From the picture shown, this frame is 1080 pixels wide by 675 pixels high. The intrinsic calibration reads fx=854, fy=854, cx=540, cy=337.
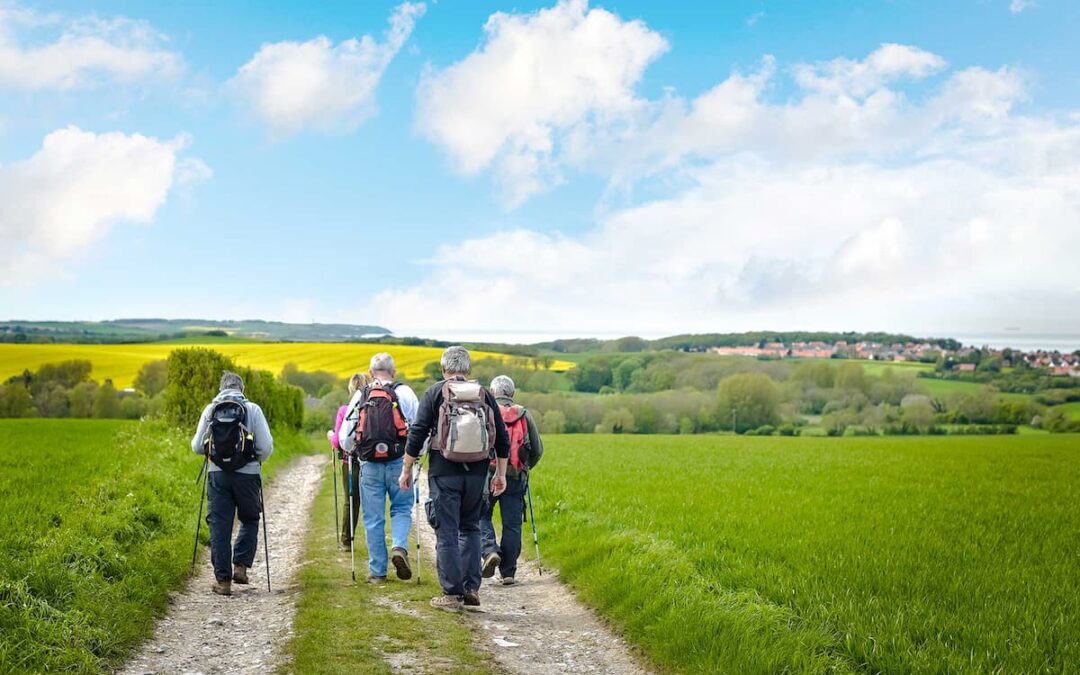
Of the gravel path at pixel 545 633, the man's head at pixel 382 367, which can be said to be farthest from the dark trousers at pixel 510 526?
the man's head at pixel 382 367

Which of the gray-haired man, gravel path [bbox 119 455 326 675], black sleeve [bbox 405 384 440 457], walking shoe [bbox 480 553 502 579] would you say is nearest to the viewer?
gravel path [bbox 119 455 326 675]

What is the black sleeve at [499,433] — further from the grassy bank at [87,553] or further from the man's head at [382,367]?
the grassy bank at [87,553]

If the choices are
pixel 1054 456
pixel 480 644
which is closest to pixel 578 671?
pixel 480 644

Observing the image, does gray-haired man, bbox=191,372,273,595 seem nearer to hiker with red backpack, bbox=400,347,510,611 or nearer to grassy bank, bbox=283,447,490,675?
grassy bank, bbox=283,447,490,675

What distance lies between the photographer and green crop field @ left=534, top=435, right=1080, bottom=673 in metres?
6.94

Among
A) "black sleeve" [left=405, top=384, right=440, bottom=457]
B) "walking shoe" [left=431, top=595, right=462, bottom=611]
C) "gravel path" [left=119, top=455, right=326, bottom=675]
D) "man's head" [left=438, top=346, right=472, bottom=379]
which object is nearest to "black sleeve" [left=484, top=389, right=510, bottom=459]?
"man's head" [left=438, top=346, right=472, bottom=379]

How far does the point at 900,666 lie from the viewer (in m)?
6.48

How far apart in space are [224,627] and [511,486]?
3923 millimetres

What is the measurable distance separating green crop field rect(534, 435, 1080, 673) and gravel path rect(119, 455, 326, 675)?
137 inches

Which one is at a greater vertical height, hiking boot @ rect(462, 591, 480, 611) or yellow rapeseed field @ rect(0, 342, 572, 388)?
yellow rapeseed field @ rect(0, 342, 572, 388)

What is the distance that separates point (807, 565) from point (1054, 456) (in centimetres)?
2777

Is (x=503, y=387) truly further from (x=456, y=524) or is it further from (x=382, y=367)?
(x=456, y=524)

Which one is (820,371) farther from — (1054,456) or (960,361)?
(1054,456)

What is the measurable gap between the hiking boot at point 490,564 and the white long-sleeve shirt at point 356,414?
2.14 m
